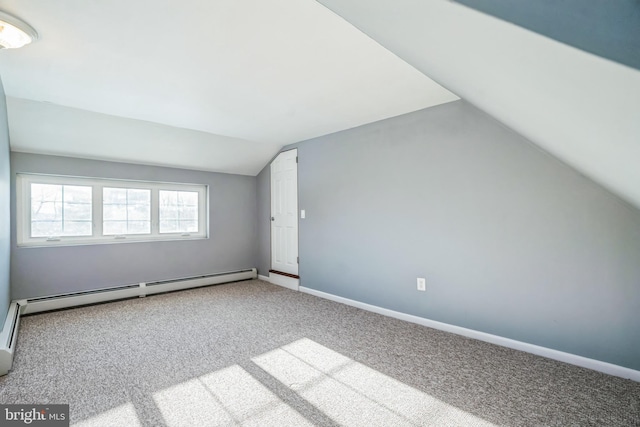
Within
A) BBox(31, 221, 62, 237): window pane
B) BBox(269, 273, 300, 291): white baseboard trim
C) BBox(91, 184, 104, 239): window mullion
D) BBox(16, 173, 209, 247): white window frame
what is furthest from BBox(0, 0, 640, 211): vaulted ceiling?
BBox(269, 273, 300, 291): white baseboard trim

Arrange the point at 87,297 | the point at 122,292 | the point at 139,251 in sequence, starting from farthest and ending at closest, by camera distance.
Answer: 1. the point at 139,251
2. the point at 122,292
3. the point at 87,297

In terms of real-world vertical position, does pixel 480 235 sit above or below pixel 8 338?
above

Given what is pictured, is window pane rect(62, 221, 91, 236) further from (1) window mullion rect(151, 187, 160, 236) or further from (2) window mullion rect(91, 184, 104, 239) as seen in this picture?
(1) window mullion rect(151, 187, 160, 236)

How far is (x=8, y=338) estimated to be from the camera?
87.0 inches

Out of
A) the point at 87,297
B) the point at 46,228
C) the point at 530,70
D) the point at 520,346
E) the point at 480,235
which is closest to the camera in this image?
the point at 530,70

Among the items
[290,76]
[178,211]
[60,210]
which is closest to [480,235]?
[290,76]

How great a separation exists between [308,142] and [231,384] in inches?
118

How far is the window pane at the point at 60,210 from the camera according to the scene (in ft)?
10.9

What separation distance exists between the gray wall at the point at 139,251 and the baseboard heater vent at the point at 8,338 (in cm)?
46

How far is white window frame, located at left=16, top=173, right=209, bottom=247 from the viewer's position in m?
3.22

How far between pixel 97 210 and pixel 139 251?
0.70 m

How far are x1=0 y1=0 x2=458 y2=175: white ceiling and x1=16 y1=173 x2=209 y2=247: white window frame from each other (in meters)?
0.33

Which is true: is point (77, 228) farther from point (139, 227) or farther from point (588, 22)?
point (588, 22)

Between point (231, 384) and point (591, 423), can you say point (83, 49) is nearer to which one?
point (231, 384)
